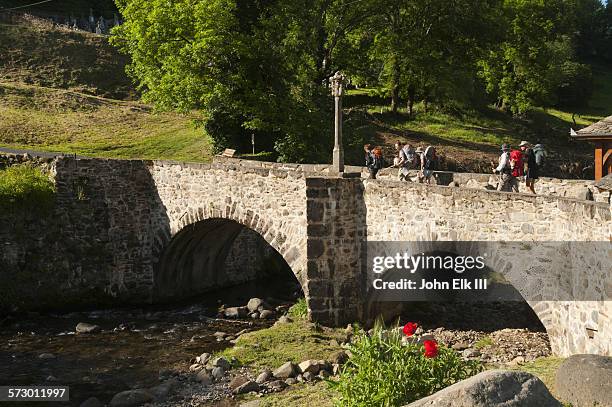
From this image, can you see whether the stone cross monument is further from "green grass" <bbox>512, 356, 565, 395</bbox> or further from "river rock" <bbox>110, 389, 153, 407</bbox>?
"green grass" <bbox>512, 356, 565, 395</bbox>

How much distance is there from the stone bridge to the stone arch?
49 millimetres

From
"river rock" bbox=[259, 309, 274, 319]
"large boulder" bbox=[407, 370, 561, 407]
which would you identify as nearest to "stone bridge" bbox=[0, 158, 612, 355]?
"river rock" bbox=[259, 309, 274, 319]

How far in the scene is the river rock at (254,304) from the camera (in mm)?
22969

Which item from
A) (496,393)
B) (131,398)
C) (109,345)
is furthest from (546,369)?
(109,345)

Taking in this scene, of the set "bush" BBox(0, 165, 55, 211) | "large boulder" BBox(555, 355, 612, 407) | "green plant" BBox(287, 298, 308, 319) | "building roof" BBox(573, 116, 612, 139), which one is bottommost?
"green plant" BBox(287, 298, 308, 319)

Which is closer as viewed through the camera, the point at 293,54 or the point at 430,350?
the point at 430,350

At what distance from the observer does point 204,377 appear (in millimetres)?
16312

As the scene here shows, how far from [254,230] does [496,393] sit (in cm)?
1525

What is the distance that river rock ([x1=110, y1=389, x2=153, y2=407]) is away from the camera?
1491cm

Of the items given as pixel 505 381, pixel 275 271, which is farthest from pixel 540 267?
pixel 275 271

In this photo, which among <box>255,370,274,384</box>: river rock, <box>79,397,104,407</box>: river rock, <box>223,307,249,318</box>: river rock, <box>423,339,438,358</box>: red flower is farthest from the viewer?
<box>223,307,249,318</box>: river rock

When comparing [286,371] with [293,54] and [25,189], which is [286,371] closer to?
[25,189]

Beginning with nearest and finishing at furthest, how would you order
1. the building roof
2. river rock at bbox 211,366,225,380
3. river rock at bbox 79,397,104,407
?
river rock at bbox 79,397,104,407 → river rock at bbox 211,366,225,380 → the building roof

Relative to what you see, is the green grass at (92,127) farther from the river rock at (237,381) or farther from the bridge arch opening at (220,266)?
the river rock at (237,381)
